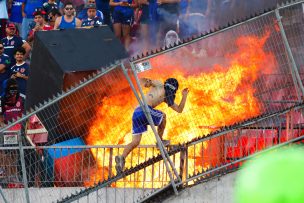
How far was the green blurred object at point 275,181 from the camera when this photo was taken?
2.70 m

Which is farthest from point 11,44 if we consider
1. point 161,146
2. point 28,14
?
point 161,146

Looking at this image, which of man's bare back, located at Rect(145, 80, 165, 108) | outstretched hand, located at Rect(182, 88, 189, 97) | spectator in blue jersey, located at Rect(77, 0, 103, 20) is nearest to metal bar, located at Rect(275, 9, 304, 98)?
outstretched hand, located at Rect(182, 88, 189, 97)

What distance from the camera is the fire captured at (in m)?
9.70

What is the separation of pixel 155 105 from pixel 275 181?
728 cm

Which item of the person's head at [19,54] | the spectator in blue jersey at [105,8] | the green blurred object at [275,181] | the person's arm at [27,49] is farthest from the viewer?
the spectator in blue jersey at [105,8]

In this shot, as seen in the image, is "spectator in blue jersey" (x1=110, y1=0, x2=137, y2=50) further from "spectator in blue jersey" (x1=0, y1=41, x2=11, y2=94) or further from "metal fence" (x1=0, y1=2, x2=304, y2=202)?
"metal fence" (x1=0, y1=2, x2=304, y2=202)

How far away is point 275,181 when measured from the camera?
107 inches

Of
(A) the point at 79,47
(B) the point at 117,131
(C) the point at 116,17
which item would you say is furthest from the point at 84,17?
(B) the point at 117,131

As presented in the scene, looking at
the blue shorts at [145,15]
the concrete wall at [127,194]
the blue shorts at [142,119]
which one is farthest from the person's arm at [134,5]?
the blue shorts at [142,119]

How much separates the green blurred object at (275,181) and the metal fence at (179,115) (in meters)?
6.76

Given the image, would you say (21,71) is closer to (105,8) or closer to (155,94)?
(105,8)

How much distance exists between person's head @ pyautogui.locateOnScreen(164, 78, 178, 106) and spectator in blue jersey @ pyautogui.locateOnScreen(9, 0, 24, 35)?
8375 millimetres

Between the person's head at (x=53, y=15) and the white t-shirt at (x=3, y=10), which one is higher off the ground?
the white t-shirt at (x=3, y=10)

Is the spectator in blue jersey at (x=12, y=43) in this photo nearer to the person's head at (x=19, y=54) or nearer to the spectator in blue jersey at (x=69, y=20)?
the person's head at (x=19, y=54)
